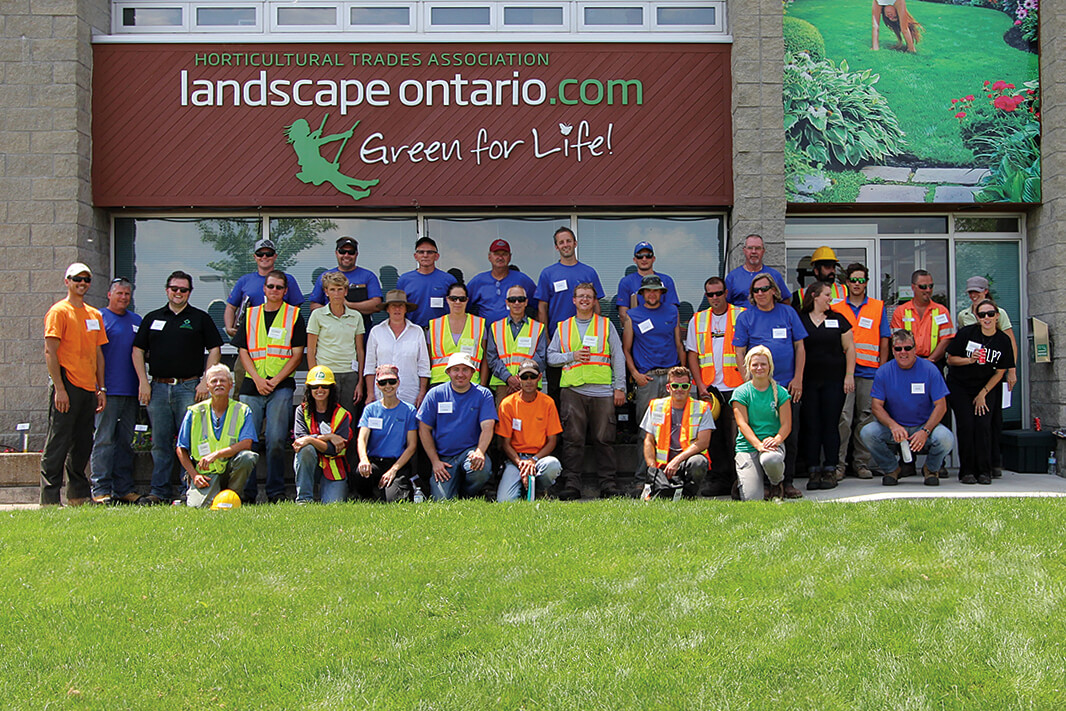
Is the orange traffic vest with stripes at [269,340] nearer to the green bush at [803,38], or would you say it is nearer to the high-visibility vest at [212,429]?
the high-visibility vest at [212,429]

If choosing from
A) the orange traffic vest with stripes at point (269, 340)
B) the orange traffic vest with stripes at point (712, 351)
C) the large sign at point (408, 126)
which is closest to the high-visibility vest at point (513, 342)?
the orange traffic vest with stripes at point (712, 351)

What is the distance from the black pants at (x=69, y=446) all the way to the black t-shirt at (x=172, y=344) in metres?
0.63

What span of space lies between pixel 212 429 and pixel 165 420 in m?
1.08

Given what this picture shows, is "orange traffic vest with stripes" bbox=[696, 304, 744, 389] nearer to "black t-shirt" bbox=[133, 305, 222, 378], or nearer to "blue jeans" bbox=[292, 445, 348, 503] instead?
"blue jeans" bbox=[292, 445, 348, 503]

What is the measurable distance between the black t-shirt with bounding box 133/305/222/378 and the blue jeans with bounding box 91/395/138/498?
0.44 meters

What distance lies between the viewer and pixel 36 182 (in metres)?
10.1

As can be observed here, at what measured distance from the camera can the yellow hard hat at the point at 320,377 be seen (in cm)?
786

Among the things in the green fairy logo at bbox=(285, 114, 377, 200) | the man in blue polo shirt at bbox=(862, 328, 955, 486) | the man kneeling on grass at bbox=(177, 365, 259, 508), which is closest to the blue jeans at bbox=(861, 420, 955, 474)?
the man in blue polo shirt at bbox=(862, 328, 955, 486)

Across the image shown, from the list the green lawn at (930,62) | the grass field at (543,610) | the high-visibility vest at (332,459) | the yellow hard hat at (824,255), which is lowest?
the grass field at (543,610)

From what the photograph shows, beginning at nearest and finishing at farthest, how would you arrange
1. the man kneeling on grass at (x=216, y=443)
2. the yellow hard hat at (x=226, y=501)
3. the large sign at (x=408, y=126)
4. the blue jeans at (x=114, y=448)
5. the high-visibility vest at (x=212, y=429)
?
the yellow hard hat at (x=226, y=501) → the man kneeling on grass at (x=216, y=443) → the high-visibility vest at (x=212, y=429) → the blue jeans at (x=114, y=448) → the large sign at (x=408, y=126)

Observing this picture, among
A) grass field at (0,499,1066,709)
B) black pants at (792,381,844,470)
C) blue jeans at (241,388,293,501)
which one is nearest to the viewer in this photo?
grass field at (0,499,1066,709)

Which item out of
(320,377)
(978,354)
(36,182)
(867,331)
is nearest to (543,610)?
(320,377)

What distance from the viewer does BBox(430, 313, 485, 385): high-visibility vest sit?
852 centimetres

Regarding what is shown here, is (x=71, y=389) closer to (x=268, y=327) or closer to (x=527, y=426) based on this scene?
(x=268, y=327)
